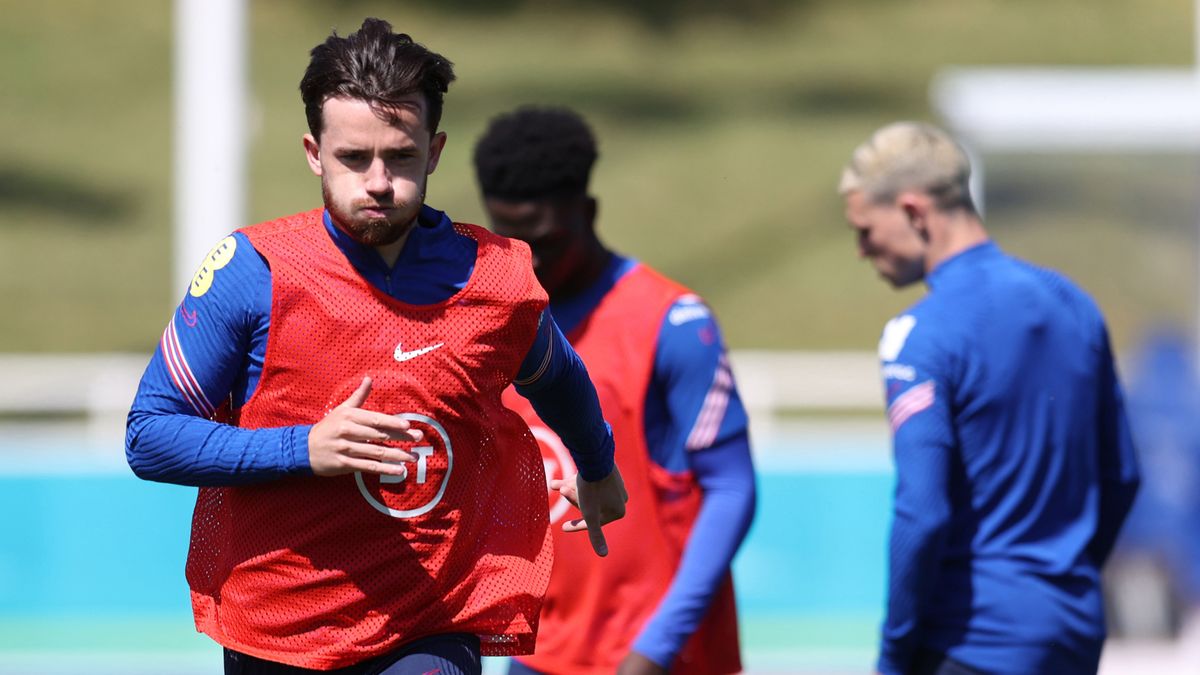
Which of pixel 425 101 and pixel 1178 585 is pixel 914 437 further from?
pixel 1178 585

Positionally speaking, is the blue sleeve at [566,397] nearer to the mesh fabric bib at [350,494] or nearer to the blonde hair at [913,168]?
the mesh fabric bib at [350,494]

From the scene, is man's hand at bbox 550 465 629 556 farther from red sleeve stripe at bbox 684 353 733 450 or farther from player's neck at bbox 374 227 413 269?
red sleeve stripe at bbox 684 353 733 450

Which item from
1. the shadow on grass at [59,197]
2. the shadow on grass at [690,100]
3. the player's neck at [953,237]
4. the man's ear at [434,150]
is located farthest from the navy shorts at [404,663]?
the shadow on grass at [690,100]

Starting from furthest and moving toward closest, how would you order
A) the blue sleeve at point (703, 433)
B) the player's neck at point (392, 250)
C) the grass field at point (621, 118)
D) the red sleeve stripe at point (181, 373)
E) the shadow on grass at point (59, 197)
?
1. the shadow on grass at point (59, 197)
2. the grass field at point (621, 118)
3. the blue sleeve at point (703, 433)
4. the player's neck at point (392, 250)
5. the red sleeve stripe at point (181, 373)

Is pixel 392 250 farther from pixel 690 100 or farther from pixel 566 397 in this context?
pixel 690 100

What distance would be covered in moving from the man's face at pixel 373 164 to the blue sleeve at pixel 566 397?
353mm

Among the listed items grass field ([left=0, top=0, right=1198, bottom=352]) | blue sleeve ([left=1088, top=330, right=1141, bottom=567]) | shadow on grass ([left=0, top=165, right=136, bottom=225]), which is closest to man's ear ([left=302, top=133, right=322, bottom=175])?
blue sleeve ([left=1088, top=330, right=1141, bottom=567])

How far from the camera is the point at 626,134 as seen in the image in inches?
A: 984

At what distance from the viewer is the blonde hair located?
12.9ft

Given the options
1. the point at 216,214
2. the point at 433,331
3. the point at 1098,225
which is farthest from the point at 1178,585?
the point at 433,331

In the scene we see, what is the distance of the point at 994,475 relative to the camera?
12.0ft

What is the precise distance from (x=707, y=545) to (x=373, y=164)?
1.53m

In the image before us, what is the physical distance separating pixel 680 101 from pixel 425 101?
23443 millimetres

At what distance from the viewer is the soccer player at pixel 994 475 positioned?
360 centimetres
